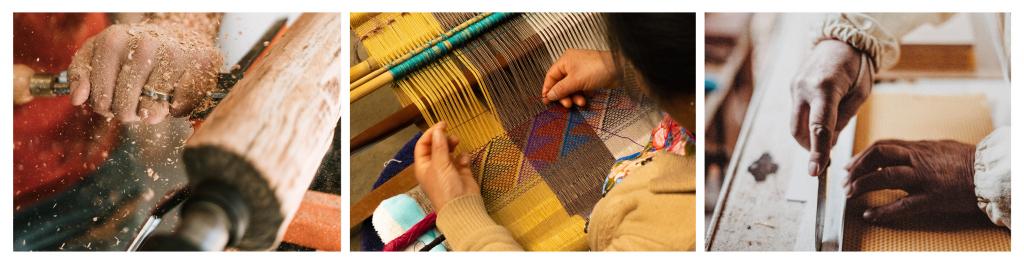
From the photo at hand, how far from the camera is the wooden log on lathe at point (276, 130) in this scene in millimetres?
1731

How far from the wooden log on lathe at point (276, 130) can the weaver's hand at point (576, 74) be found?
A: 1.33 feet

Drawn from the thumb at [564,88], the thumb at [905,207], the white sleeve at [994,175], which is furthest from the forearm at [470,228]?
the white sleeve at [994,175]

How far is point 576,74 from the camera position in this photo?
1814 mm

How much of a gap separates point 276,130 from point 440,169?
1.02ft

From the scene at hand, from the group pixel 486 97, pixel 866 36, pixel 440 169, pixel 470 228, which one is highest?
pixel 866 36

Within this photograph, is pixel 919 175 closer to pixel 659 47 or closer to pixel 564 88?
pixel 659 47

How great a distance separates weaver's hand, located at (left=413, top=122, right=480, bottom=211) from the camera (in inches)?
70.3

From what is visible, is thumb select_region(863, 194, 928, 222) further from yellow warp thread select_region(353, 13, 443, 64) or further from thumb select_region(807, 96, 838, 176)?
yellow warp thread select_region(353, 13, 443, 64)

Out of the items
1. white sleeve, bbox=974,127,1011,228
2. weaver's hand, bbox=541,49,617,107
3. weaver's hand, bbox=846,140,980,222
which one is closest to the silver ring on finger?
weaver's hand, bbox=541,49,617,107

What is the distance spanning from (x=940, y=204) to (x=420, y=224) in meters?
1.01

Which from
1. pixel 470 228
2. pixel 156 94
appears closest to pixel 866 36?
pixel 470 228

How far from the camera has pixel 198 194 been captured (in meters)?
1.75

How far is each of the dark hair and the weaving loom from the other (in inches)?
1.5
